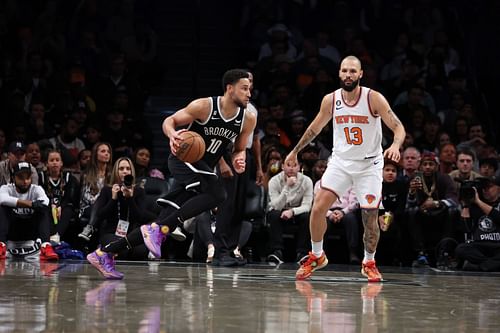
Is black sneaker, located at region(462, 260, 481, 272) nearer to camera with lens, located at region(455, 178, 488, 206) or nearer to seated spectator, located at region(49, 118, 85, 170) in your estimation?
camera with lens, located at region(455, 178, 488, 206)

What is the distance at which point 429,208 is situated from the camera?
10164 millimetres

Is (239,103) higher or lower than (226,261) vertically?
higher

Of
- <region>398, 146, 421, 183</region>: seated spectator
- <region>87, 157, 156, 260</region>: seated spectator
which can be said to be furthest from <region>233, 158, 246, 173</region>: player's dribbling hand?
<region>398, 146, 421, 183</region>: seated spectator

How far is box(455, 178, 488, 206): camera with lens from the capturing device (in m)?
9.55

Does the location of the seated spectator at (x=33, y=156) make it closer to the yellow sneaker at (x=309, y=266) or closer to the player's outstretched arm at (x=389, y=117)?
the yellow sneaker at (x=309, y=266)

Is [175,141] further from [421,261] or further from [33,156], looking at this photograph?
[33,156]

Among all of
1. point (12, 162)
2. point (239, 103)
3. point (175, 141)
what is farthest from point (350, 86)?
point (12, 162)

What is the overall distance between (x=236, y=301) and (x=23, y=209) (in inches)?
184

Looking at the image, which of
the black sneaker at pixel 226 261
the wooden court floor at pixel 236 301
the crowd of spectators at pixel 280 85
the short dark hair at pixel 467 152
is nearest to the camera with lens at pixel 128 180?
the crowd of spectators at pixel 280 85

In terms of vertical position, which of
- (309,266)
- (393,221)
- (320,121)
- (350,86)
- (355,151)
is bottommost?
(309,266)

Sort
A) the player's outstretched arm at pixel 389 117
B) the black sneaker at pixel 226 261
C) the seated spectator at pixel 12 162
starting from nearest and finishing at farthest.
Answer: the player's outstretched arm at pixel 389 117, the black sneaker at pixel 226 261, the seated spectator at pixel 12 162

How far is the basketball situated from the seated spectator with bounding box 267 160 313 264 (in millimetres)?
3089

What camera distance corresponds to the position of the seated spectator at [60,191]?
10492 mm

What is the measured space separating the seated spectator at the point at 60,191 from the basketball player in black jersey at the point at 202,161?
3.12 metres
